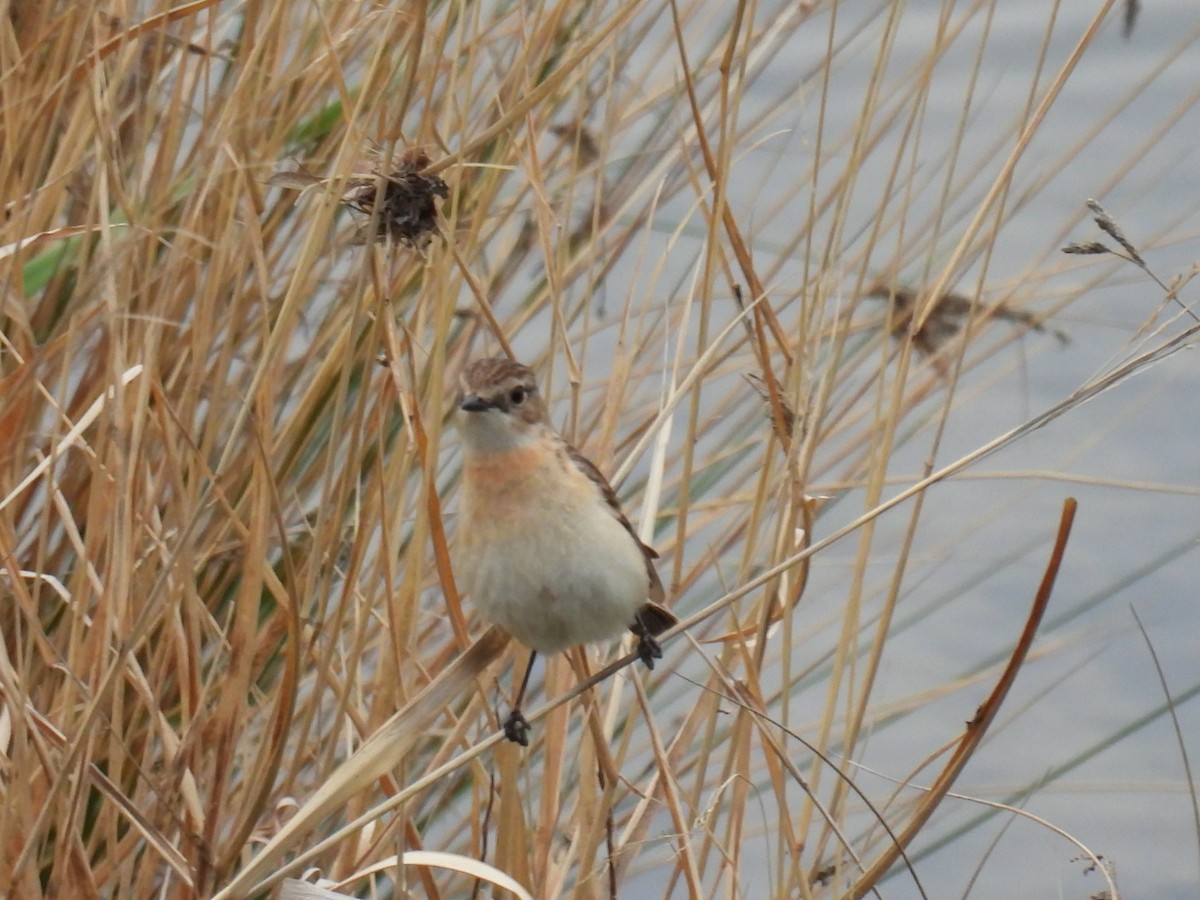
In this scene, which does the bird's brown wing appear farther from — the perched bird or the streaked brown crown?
the streaked brown crown

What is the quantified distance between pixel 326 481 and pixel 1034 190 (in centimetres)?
176

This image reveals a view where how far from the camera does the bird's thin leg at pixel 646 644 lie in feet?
8.71

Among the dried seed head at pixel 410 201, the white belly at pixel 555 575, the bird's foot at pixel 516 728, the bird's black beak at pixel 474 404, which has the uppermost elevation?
the dried seed head at pixel 410 201

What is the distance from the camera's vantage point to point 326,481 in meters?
2.02

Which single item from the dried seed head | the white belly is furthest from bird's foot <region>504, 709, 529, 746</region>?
the dried seed head

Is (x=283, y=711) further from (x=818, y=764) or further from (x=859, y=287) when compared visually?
(x=859, y=287)

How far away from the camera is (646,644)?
8.82ft

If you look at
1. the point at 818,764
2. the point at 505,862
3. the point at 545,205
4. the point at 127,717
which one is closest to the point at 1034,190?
the point at 545,205

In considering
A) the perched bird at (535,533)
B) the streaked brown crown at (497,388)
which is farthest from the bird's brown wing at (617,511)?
the streaked brown crown at (497,388)

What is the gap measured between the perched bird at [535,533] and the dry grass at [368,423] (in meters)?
0.08

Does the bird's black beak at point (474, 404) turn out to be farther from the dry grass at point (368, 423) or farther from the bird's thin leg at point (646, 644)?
the bird's thin leg at point (646, 644)

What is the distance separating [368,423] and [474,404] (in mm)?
326

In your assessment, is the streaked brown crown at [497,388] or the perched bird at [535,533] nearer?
the perched bird at [535,533]

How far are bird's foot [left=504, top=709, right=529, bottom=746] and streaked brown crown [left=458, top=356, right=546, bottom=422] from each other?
52 cm
